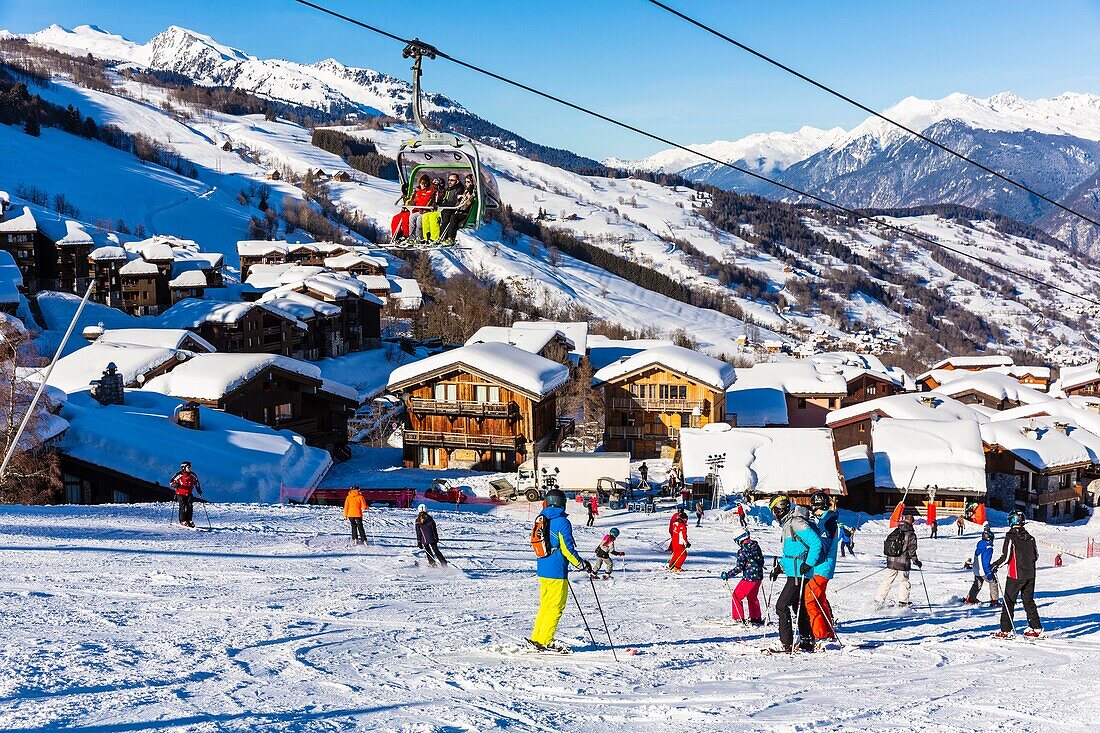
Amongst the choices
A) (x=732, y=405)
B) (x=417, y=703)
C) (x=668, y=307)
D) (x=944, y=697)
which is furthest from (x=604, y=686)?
(x=668, y=307)

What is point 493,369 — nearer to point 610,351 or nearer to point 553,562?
point 610,351

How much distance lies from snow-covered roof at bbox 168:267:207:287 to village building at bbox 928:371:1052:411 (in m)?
55.7

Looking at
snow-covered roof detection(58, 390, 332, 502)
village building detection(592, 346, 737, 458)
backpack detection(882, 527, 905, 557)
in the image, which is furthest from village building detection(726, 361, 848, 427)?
backpack detection(882, 527, 905, 557)

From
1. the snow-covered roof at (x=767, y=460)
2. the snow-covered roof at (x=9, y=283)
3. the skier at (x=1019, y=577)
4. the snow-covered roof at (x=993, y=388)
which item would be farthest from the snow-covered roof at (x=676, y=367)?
the skier at (x=1019, y=577)

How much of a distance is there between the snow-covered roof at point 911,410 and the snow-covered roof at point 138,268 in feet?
169

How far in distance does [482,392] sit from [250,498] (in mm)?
17204

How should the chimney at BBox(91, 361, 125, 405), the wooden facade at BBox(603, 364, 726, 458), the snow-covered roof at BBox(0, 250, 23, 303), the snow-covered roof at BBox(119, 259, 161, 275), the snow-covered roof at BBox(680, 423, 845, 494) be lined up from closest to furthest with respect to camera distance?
the chimney at BBox(91, 361, 125, 405) < the snow-covered roof at BBox(680, 423, 845, 494) < the wooden facade at BBox(603, 364, 726, 458) < the snow-covered roof at BBox(0, 250, 23, 303) < the snow-covered roof at BBox(119, 259, 161, 275)

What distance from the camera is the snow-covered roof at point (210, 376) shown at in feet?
107

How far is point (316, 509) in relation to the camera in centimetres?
1883

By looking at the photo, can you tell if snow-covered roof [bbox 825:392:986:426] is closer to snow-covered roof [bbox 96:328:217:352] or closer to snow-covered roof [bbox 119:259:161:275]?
snow-covered roof [bbox 96:328:217:352]

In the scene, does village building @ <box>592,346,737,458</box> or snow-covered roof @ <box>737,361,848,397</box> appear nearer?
village building @ <box>592,346,737,458</box>

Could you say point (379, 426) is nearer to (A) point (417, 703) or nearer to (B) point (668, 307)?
(A) point (417, 703)

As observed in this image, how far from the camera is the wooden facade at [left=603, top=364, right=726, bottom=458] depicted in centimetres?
4669

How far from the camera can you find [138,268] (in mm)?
68188
